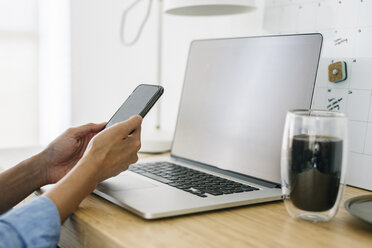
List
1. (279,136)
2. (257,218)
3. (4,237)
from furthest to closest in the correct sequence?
(279,136) → (257,218) → (4,237)

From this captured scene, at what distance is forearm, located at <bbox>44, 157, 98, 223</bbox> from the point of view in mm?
622

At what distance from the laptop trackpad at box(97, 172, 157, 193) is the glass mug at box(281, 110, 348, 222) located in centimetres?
28

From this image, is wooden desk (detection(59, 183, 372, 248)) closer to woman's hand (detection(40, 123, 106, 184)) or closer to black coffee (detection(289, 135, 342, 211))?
black coffee (detection(289, 135, 342, 211))

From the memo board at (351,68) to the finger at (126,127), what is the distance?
1.48ft

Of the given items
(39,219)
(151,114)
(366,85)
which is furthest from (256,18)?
(151,114)

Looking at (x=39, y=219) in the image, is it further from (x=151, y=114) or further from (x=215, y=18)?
(x=151, y=114)

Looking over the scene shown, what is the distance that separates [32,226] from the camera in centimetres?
57

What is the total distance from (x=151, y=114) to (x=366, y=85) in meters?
1.28

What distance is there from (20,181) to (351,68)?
703 millimetres

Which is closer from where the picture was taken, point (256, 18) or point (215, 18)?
point (256, 18)

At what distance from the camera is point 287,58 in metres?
0.86

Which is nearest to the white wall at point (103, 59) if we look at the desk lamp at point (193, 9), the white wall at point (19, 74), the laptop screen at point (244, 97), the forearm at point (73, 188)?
the white wall at point (19, 74)

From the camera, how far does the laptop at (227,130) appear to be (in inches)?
28.6

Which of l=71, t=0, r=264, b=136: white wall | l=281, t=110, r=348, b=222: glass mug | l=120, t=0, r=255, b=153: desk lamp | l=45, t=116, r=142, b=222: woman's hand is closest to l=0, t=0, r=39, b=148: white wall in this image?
l=71, t=0, r=264, b=136: white wall
